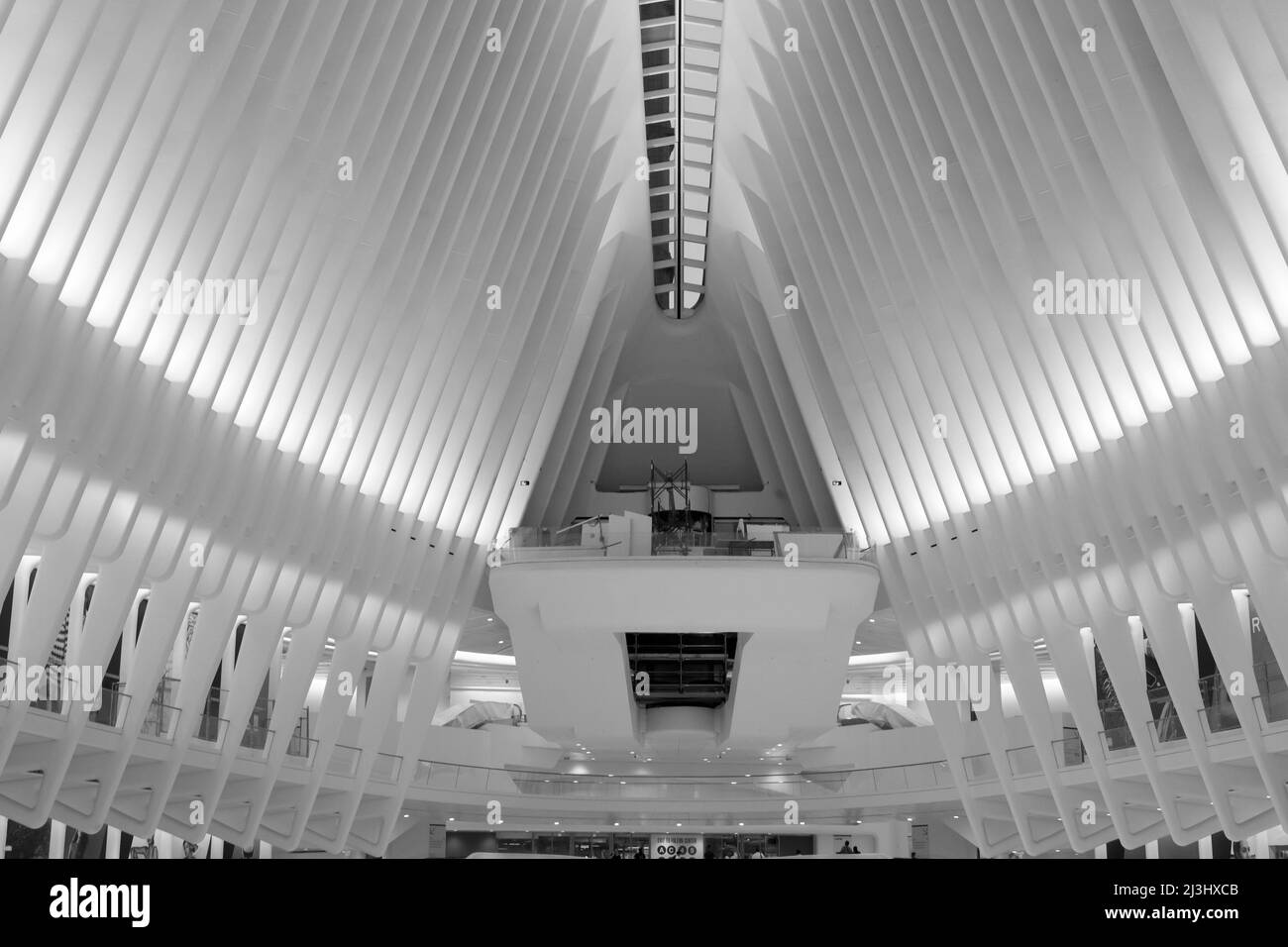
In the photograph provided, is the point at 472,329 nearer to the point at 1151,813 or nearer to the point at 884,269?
the point at 884,269

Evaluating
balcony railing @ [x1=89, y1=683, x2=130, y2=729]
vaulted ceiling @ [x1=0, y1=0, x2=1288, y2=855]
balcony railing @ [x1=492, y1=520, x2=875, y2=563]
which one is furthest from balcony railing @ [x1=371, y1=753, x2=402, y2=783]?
balcony railing @ [x1=89, y1=683, x2=130, y2=729]

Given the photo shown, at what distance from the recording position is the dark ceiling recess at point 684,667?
3416cm

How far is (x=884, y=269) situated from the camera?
2403 cm

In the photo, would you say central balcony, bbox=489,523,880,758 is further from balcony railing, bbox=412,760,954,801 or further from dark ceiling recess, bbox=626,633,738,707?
balcony railing, bbox=412,760,954,801

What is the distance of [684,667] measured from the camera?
35.0 metres

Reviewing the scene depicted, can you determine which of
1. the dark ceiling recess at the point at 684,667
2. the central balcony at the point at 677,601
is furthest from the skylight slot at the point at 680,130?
the dark ceiling recess at the point at 684,667

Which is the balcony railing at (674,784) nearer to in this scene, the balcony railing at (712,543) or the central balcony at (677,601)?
the central balcony at (677,601)

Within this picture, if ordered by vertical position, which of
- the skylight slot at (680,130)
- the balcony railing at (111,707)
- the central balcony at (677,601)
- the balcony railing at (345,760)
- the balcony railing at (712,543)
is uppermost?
the skylight slot at (680,130)

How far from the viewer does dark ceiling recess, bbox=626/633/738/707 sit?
3416 centimetres

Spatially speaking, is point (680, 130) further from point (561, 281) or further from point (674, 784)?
point (674, 784)

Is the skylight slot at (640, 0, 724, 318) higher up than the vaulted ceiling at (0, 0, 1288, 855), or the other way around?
the skylight slot at (640, 0, 724, 318)

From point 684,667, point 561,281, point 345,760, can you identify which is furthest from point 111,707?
point 684,667

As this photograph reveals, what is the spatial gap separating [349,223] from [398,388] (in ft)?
14.1
